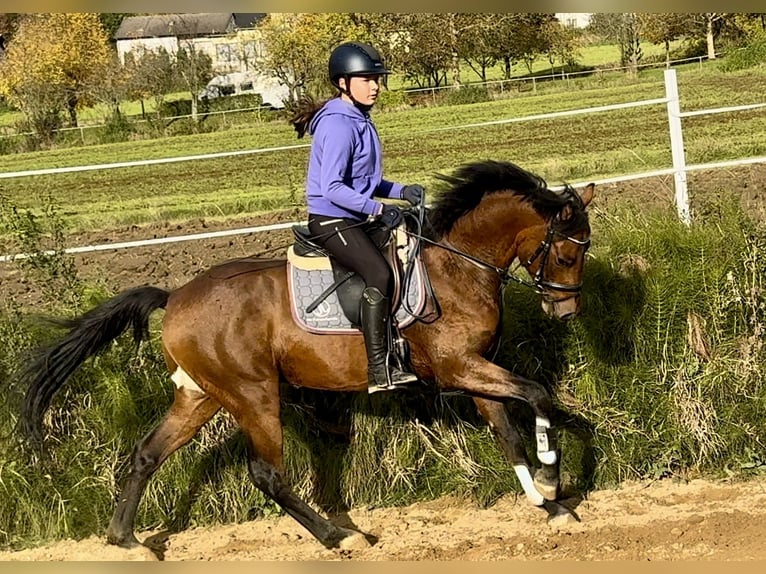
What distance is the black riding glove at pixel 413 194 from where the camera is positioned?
545 cm

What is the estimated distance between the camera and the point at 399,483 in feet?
20.2

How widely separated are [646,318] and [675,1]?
7.43 ft

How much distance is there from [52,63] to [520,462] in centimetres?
4883

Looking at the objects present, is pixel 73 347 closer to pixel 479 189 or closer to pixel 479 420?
pixel 479 189

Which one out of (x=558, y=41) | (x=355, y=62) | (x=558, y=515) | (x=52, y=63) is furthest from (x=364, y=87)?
(x=52, y=63)

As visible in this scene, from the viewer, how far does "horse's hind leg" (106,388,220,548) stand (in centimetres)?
546

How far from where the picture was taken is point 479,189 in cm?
545

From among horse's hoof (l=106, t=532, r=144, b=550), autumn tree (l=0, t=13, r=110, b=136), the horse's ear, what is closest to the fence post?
the horse's ear

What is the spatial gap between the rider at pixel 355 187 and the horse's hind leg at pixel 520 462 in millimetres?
560

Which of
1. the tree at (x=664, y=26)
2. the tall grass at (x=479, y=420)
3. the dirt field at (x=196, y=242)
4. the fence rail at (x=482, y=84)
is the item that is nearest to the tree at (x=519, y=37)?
the fence rail at (x=482, y=84)

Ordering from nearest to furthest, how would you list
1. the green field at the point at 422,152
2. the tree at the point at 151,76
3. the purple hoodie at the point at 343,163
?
1. the purple hoodie at the point at 343,163
2. the green field at the point at 422,152
3. the tree at the point at 151,76

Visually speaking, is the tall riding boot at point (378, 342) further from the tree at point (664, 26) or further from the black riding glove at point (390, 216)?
the tree at point (664, 26)

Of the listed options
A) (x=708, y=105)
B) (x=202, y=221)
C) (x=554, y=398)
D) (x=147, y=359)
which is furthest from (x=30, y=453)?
(x=708, y=105)

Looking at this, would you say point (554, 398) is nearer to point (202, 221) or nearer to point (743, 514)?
point (743, 514)
